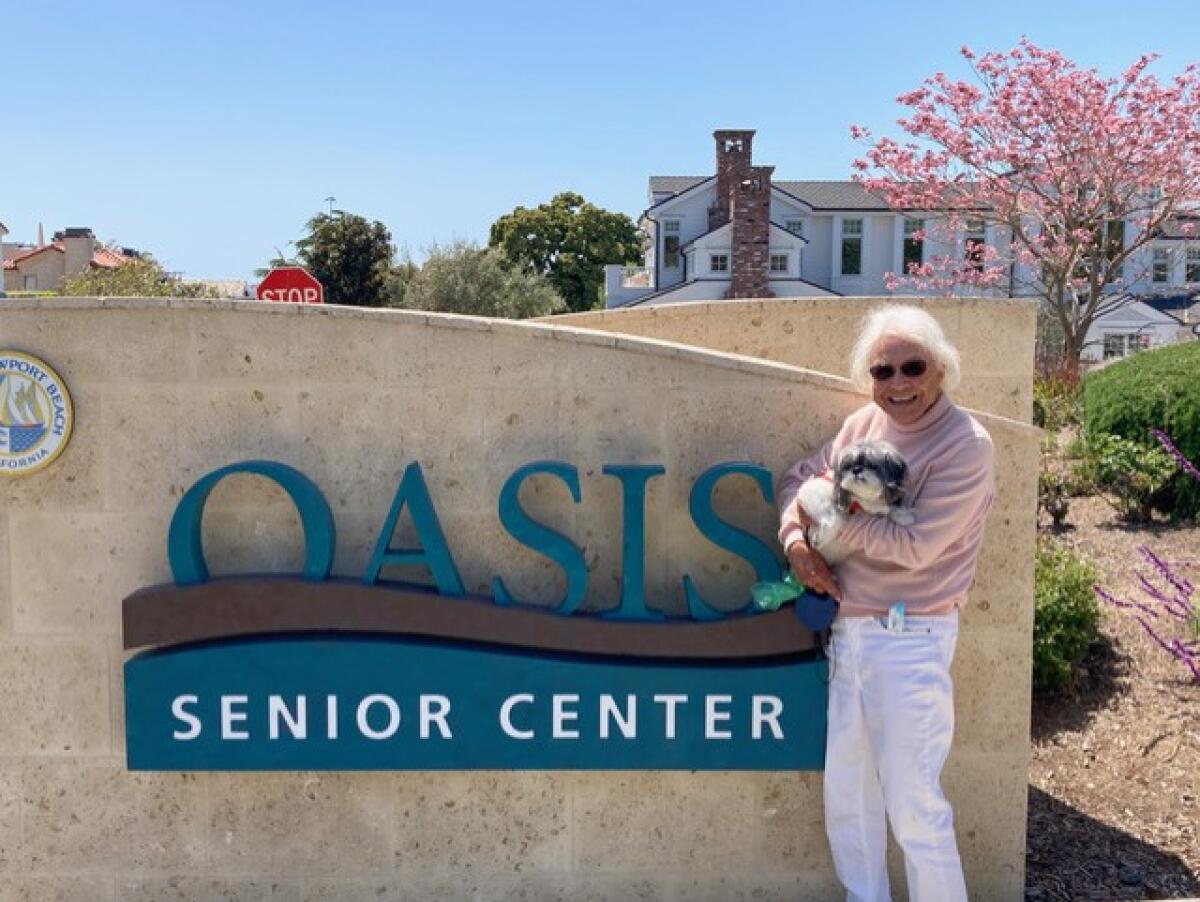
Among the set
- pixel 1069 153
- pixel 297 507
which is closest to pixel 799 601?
pixel 297 507

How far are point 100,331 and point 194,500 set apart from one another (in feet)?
2.31

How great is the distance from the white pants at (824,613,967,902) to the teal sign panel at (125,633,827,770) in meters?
0.29

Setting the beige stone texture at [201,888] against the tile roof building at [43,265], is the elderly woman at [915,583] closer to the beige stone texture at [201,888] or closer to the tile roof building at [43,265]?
the beige stone texture at [201,888]

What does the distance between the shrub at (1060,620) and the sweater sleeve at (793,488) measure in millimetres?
2153

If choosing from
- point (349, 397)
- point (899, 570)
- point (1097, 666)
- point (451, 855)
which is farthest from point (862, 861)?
point (1097, 666)

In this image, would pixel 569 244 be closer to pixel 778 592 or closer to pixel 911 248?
pixel 911 248

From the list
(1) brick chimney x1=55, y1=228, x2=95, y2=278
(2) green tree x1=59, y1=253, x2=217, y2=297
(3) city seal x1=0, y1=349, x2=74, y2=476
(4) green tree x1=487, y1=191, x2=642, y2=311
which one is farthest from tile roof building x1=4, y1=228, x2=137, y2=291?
(3) city seal x1=0, y1=349, x2=74, y2=476

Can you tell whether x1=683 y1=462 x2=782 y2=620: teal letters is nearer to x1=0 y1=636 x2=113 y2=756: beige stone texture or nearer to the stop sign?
x1=0 y1=636 x2=113 y2=756: beige stone texture

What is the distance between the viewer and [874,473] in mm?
3400

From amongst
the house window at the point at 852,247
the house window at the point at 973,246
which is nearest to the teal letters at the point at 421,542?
the house window at the point at 973,246

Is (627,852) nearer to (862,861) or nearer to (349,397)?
(862,861)

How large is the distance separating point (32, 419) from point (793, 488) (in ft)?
8.90

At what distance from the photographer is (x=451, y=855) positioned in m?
4.17

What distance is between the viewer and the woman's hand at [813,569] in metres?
3.67
